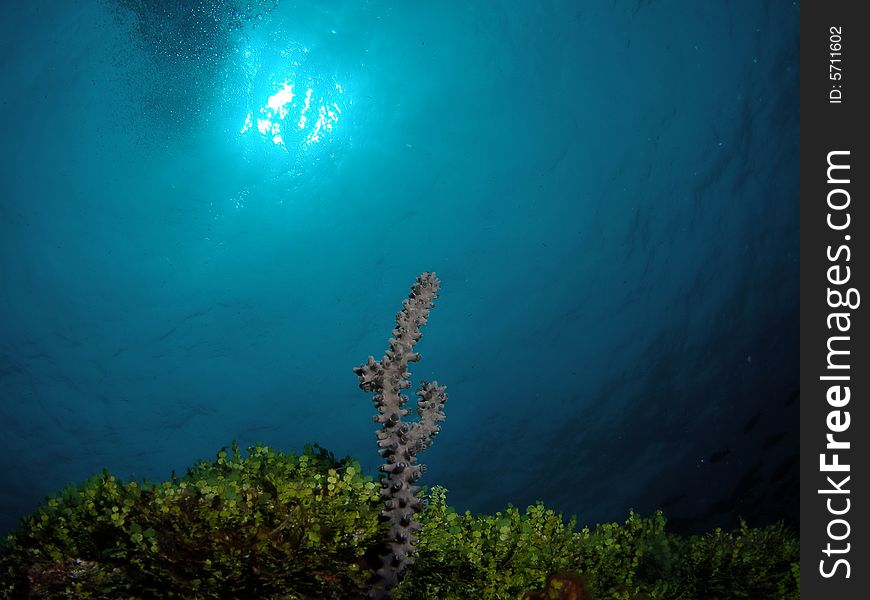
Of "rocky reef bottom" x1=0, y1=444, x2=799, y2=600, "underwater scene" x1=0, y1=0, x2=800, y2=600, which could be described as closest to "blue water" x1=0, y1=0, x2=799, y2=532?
"underwater scene" x1=0, y1=0, x2=800, y2=600

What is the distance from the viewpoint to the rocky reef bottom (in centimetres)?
342

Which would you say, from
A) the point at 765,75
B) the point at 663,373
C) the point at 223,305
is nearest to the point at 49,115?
the point at 223,305

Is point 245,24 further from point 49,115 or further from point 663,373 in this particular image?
point 663,373

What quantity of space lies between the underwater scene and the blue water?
0.40ft

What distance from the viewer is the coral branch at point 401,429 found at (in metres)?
3.96

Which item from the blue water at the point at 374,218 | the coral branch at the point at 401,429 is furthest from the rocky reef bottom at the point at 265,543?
the blue water at the point at 374,218

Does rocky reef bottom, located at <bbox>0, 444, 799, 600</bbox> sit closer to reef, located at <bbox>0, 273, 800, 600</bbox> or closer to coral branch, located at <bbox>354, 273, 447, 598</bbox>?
reef, located at <bbox>0, 273, 800, 600</bbox>

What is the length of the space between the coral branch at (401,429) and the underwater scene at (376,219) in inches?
332

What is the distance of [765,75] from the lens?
2461 cm

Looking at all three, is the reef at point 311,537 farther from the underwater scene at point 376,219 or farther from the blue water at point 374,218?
the blue water at point 374,218

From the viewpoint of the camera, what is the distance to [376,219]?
2472 cm

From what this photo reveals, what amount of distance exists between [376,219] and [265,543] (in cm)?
2208

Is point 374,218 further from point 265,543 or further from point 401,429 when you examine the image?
point 265,543

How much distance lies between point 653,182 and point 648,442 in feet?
65.7
